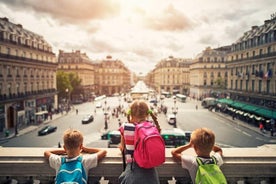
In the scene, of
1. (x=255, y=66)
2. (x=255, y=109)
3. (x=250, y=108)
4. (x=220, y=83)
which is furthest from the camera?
→ (x=220, y=83)

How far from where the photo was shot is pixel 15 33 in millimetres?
35969

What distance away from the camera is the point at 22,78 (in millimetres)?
36625

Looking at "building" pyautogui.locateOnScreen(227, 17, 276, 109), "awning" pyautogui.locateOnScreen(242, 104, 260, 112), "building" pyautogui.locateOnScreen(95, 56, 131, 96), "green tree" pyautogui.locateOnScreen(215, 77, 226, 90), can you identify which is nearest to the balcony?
"building" pyautogui.locateOnScreen(227, 17, 276, 109)

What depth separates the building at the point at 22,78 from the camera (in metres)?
32.5

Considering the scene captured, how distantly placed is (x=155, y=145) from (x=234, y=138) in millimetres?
26488

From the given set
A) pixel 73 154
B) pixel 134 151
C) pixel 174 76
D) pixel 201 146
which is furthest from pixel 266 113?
pixel 174 76

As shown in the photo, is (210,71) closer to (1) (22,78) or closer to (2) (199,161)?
(1) (22,78)

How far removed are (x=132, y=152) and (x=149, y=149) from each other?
1.57 ft

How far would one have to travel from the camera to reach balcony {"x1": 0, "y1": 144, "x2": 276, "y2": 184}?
368cm

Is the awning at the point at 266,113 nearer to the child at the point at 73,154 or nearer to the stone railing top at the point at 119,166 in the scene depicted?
the stone railing top at the point at 119,166

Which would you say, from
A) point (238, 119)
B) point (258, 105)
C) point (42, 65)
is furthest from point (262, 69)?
point (42, 65)

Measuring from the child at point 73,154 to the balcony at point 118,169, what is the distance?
21 cm

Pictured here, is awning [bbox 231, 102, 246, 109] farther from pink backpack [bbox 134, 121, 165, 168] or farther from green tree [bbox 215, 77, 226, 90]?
pink backpack [bbox 134, 121, 165, 168]

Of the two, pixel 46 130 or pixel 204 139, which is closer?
pixel 204 139
